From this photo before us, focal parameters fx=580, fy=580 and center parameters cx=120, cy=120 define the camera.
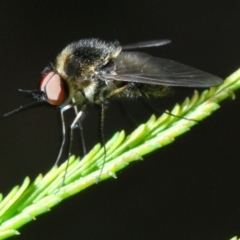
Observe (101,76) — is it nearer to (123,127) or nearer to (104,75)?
(104,75)

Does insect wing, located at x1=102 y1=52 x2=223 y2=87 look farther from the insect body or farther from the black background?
the black background

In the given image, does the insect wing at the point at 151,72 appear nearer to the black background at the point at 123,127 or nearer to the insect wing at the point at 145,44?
the insect wing at the point at 145,44

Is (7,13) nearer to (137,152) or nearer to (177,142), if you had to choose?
(177,142)

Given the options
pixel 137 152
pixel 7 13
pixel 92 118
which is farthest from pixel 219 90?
pixel 7 13

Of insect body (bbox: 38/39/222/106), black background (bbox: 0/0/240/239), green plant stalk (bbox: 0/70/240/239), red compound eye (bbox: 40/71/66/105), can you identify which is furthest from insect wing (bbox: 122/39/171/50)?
black background (bbox: 0/0/240/239)

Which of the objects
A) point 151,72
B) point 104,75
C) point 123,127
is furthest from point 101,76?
point 123,127

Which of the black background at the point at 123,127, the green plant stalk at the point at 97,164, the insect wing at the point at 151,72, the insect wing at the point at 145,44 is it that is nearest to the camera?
the green plant stalk at the point at 97,164

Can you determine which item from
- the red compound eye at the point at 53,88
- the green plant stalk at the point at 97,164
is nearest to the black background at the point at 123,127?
the red compound eye at the point at 53,88

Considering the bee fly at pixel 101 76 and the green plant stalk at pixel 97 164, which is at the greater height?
the bee fly at pixel 101 76
